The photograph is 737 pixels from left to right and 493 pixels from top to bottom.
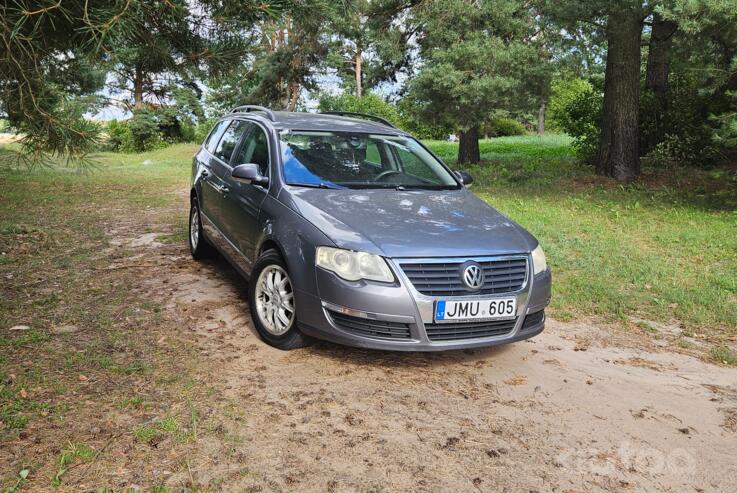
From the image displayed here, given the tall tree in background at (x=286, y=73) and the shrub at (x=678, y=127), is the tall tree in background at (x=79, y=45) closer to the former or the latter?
the shrub at (x=678, y=127)

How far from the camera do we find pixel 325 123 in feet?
19.2

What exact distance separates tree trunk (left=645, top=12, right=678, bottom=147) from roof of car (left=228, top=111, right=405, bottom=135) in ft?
24.0

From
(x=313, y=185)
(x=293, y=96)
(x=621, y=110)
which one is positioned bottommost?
(x=313, y=185)

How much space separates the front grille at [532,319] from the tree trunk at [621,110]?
876 centimetres

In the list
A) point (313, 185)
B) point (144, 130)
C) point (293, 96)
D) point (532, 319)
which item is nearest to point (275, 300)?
point (313, 185)

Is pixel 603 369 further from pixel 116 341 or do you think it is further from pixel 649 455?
pixel 116 341

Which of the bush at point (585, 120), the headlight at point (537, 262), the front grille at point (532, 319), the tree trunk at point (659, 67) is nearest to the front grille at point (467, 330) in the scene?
the front grille at point (532, 319)

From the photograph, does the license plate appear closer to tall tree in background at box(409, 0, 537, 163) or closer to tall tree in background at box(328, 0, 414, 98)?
tall tree in background at box(409, 0, 537, 163)

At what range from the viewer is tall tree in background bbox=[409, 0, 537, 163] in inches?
530

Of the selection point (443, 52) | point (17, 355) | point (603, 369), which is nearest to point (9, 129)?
point (17, 355)

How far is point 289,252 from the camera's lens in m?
4.36

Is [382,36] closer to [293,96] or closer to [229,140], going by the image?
[229,140]

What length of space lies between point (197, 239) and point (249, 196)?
2.14m

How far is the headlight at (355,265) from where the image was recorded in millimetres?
4000
